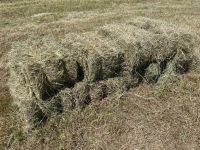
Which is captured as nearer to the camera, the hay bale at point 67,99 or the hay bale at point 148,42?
the hay bale at point 67,99

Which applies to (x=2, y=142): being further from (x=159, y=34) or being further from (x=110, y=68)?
(x=159, y=34)

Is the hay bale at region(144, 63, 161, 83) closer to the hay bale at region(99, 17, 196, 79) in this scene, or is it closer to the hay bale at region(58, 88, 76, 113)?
the hay bale at region(99, 17, 196, 79)

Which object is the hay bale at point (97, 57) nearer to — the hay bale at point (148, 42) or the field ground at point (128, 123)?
the hay bale at point (148, 42)

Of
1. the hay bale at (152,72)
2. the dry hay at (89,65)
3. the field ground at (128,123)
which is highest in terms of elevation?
the dry hay at (89,65)

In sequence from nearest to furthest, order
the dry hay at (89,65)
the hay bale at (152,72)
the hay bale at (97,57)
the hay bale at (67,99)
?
the dry hay at (89,65) → the hay bale at (67,99) → the hay bale at (97,57) → the hay bale at (152,72)

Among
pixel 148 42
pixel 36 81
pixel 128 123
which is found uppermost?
pixel 148 42

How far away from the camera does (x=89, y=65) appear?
8125mm

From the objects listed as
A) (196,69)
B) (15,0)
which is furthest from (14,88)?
(15,0)

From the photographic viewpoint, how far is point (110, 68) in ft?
27.7

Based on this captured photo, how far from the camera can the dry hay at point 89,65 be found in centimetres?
755

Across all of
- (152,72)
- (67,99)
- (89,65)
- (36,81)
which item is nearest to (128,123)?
(67,99)

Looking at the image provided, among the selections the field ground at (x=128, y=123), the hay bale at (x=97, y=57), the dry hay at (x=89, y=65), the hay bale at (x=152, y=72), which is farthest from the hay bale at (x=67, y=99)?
the hay bale at (x=152, y=72)

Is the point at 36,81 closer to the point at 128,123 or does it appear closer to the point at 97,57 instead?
the point at 97,57

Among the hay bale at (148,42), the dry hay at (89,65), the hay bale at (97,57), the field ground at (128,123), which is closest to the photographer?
the field ground at (128,123)
